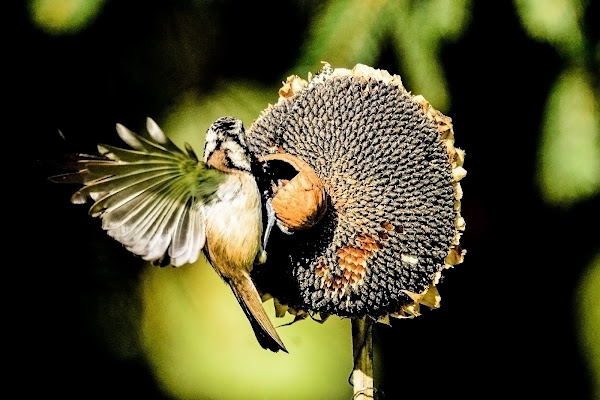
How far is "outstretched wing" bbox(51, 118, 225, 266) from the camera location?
406 millimetres

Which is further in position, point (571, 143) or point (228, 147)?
point (571, 143)

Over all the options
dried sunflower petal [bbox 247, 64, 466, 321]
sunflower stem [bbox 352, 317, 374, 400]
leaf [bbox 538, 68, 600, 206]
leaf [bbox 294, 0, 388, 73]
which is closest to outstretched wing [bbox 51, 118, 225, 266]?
dried sunflower petal [bbox 247, 64, 466, 321]

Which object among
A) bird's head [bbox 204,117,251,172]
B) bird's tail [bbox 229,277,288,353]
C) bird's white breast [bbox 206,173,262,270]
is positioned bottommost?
bird's tail [bbox 229,277,288,353]

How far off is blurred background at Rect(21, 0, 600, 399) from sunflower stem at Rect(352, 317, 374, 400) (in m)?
0.48

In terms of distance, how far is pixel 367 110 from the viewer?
2.04ft

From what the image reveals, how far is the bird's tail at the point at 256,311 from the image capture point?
534 mm

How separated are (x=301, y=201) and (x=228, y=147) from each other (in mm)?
80

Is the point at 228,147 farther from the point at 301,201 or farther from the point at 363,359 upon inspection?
the point at 363,359

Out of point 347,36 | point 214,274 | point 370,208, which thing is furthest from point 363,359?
point 214,274

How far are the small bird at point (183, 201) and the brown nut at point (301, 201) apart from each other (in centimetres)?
4

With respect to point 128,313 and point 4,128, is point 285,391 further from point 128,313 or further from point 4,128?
point 4,128

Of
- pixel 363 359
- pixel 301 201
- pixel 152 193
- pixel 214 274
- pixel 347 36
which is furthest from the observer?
pixel 214 274

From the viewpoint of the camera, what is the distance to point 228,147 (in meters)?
0.52

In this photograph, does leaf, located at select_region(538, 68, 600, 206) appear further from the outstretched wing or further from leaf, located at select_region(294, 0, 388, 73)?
the outstretched wing
